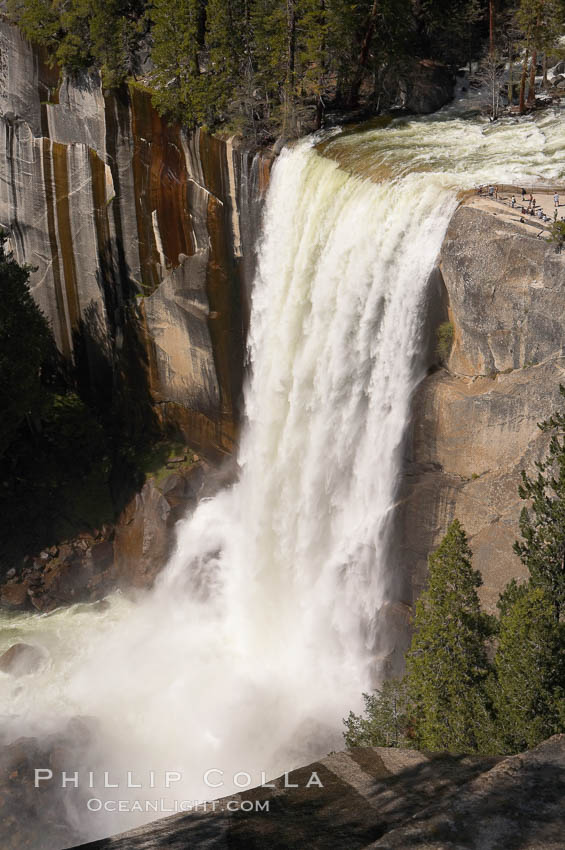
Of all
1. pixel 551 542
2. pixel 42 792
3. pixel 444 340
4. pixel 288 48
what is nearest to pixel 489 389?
pixel 444 340

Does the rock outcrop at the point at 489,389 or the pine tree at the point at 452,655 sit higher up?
the rock outcrop at the point at 489,389

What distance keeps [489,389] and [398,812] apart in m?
11.7

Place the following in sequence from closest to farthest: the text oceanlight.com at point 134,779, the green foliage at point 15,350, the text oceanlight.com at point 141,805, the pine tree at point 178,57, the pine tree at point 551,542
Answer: the pine tree at point 551,542
the text oceanlight.com at point 141,805
the text oceanlight.com at point 134,779
the pine tree at point 178,57
the green foliage at point 15,350

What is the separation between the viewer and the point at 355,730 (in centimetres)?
1738

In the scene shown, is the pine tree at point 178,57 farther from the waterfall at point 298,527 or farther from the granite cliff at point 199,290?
the waterfall at point 298,527

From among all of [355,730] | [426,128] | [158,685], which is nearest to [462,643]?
[355,730]

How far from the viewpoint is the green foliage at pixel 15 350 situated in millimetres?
27844

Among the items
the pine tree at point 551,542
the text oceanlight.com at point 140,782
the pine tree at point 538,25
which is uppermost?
the pine tree at point 538,25

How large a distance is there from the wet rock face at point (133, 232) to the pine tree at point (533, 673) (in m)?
16.0

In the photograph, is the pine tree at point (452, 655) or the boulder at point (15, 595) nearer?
the pine tree at point (452, 655)

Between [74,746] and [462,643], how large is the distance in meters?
13.1

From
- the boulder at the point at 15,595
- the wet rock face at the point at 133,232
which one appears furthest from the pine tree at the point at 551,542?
the boulder at the point at 15,595

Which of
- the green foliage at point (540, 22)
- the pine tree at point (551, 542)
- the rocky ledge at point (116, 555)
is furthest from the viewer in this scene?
the rocky ledge at point (116, 555)

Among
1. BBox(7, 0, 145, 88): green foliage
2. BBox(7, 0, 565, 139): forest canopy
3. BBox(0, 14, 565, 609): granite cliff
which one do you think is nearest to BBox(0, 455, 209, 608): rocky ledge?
BBox(0, 14, 565, 609): granite cliff
